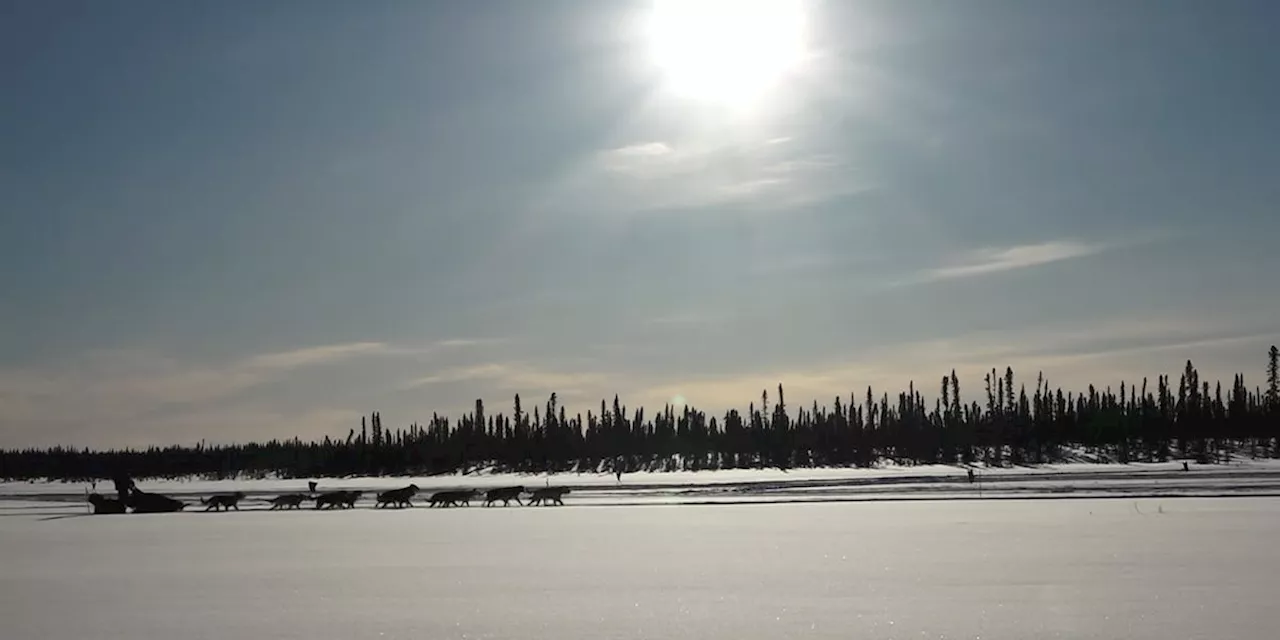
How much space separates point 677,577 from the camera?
725 inches

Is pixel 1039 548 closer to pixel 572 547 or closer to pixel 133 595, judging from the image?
pixel 572 547

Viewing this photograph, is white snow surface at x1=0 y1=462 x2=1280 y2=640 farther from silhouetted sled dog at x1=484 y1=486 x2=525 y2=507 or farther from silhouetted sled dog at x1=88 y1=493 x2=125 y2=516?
silhouetted sled dog at x1=484 y1=486 x2=525 y2=507

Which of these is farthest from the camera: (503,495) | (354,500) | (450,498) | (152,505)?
(503,495)

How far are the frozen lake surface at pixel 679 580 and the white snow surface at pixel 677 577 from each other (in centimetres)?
6

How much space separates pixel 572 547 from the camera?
2503 centimetres

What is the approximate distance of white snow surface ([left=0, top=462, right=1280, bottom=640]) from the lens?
44.5ft

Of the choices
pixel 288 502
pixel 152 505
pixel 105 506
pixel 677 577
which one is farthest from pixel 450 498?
pixel 677 577

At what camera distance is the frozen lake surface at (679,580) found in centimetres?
1352

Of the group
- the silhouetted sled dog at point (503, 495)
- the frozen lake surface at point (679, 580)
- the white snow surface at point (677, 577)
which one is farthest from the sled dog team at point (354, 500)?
the frozen lake surface at point (679, 580)

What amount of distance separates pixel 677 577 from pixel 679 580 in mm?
410

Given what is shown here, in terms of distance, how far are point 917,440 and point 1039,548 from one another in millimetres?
115947

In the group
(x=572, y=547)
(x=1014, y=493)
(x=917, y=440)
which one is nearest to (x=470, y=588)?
(x=572, y=547)

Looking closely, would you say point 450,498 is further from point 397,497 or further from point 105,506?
point 105,506

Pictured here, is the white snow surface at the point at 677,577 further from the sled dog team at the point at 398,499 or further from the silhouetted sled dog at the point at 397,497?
the silhouetted sled dog at the point at 397,497
